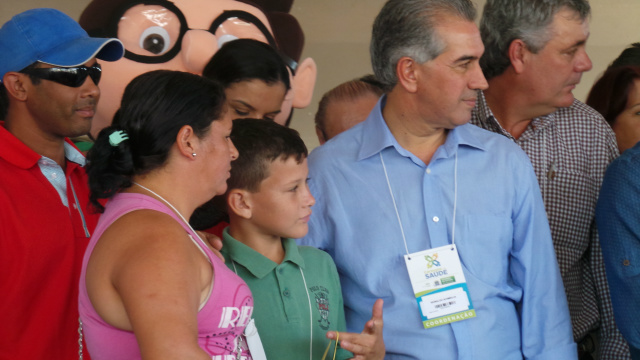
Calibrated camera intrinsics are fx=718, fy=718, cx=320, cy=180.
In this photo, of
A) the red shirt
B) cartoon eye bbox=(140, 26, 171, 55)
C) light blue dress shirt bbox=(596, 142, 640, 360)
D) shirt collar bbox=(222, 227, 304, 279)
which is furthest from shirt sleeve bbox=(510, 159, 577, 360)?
cartoon eye bbox=(140, 26, 171, 55)

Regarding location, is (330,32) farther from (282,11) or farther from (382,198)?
(382,198)

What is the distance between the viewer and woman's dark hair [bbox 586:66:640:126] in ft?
8.57

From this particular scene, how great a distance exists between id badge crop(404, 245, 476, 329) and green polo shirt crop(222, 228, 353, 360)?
0.71 feet

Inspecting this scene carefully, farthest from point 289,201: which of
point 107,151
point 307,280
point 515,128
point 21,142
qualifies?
point 515,128

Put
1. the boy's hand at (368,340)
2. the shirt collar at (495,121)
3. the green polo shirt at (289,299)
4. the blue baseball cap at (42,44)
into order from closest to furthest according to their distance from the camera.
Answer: the boy's hand at (368,340) → the green polo shirt at (289,299) → the blue baseball cap at (42,44) → the shirt collar at (495,121)

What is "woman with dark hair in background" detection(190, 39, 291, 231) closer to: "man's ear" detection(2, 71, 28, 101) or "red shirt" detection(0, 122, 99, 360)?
"red shirt" detection(0, 122, 99, 360)

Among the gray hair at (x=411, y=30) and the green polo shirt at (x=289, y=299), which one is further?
the gray hair at (x=411, y=30)

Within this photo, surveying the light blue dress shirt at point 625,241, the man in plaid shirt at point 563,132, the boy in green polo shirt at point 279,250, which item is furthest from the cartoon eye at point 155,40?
the light blue dress shirt at point 625,241

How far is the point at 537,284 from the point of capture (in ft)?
6.45

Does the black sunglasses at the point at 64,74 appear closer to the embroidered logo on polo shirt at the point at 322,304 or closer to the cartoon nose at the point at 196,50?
the cartoon nose at the point at 196,50

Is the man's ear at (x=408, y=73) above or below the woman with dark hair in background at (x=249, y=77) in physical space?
above

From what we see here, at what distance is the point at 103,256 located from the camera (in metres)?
1.25

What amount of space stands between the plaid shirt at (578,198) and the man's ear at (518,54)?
20 cm

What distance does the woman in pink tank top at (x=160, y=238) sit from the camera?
1.15 meters
